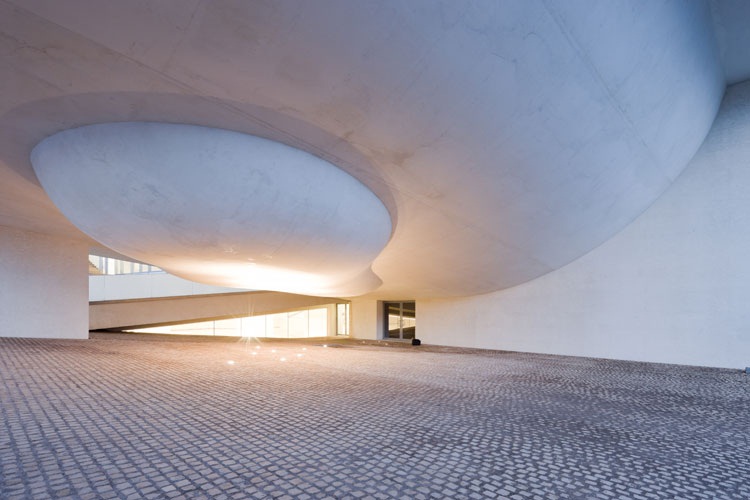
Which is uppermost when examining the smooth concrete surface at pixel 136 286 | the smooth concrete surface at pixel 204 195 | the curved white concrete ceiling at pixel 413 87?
the curved white concrete ceiling at pixel 413 87

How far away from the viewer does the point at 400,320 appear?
66.3 feet

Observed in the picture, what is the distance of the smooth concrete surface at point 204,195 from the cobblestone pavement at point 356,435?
2.42 metres

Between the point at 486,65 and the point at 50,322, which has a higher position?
the point at 486,65

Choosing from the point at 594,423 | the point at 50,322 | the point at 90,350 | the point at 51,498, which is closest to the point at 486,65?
the point at 594,423

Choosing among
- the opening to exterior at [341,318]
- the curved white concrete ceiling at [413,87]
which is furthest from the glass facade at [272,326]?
the curved white concrete ceiling at [413,87]

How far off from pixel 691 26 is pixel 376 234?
23.5 ft

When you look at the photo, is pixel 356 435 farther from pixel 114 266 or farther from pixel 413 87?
pixel 114 266

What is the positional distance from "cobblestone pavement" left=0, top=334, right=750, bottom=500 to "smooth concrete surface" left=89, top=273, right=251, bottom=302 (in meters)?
14.2

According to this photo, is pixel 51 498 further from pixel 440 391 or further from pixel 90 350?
pixel 90 350

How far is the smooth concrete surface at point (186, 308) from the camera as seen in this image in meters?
20.8

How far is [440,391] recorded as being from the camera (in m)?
6.56

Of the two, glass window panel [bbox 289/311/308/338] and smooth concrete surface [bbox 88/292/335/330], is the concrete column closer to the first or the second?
smooth concrete surface [bbox 88/292/335/330]

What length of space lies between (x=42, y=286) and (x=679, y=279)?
18.8 m

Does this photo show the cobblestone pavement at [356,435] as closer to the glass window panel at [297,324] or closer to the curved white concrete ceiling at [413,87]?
the curved white concrete ceiling at [413,87]
